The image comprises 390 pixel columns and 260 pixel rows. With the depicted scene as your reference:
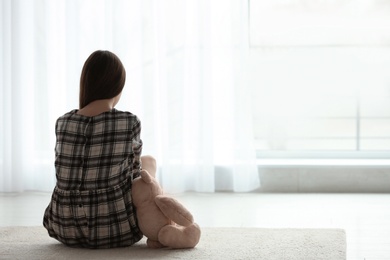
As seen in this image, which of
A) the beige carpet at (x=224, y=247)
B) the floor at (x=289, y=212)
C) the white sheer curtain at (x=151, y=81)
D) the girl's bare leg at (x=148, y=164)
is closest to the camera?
the beige carpet at (x=224, y=247)

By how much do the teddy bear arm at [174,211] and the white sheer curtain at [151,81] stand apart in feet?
5.04

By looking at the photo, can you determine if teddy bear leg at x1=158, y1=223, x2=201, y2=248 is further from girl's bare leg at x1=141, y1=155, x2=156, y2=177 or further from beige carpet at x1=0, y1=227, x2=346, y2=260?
girl's bare leg at x1=141, y1=155, x2=156, y2=177

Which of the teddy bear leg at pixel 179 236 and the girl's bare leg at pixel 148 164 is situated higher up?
the girl's bare leg at pixel 148 164

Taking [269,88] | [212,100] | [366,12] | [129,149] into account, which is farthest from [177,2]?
[129,149]

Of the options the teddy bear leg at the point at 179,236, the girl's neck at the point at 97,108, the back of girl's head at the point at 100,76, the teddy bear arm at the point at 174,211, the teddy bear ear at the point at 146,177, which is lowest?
the teddy bear leg at the point at 179,236

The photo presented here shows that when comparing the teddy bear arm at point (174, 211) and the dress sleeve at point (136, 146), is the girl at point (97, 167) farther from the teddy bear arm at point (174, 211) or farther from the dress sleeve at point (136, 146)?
the teddy bear arm at point (174, 211)

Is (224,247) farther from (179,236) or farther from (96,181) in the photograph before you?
(96,181)

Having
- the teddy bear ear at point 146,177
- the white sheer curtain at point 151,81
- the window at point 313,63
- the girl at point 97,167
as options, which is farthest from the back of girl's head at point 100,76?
the window at point 313,63

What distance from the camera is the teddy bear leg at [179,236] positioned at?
2838 millimetres

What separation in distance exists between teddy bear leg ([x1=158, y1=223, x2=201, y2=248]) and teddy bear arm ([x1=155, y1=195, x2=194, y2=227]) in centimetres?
2

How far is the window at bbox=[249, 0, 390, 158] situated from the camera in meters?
5.02

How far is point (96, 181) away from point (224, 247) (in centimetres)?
51

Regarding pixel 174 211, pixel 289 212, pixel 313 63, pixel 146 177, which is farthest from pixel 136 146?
pixel 313 63

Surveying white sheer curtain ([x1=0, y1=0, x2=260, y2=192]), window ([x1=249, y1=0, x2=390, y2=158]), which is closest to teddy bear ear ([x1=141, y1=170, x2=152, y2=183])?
white sheer curtain ([x1=0, y1=0, x2=260, y2=192])
